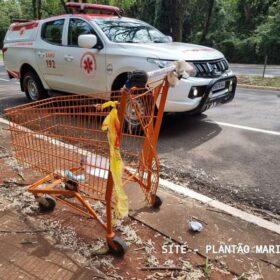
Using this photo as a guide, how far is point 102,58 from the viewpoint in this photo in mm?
5812

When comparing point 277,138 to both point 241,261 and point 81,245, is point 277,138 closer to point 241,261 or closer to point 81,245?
point 241,261

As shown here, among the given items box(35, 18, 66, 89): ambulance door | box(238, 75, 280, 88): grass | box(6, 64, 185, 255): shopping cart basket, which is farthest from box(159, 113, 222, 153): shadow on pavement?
box(238, 75, 280, 88): grass

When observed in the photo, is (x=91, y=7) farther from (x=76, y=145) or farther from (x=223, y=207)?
(x=223, y=207)

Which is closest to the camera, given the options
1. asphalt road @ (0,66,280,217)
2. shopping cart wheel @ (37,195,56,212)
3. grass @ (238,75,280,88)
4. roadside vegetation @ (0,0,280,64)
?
shopping cart wheel @ (37,195,56,212)

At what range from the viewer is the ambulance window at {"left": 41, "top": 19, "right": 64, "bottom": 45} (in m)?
6.80

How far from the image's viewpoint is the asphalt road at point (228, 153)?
376 centimetres

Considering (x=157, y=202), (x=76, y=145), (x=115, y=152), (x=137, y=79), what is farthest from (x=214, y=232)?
(x=137, y=79)

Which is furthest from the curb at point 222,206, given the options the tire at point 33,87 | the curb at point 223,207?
the tire at point 33,87

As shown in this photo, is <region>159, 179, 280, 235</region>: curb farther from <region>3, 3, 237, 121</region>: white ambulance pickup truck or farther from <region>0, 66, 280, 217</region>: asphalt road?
<region>3, 3, 237, 121</region>: white ambulance pickup truck

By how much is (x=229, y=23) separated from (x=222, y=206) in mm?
28858

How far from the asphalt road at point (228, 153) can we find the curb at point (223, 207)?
A: 0.15m

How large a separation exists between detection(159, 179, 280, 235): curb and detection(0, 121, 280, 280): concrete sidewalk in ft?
0.20

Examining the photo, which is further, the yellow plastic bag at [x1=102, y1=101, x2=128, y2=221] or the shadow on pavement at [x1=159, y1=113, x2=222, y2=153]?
the shadow on pavement at [x1=159, y1=113, x2=222, y2=153]

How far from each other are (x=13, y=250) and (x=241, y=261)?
169 cm
